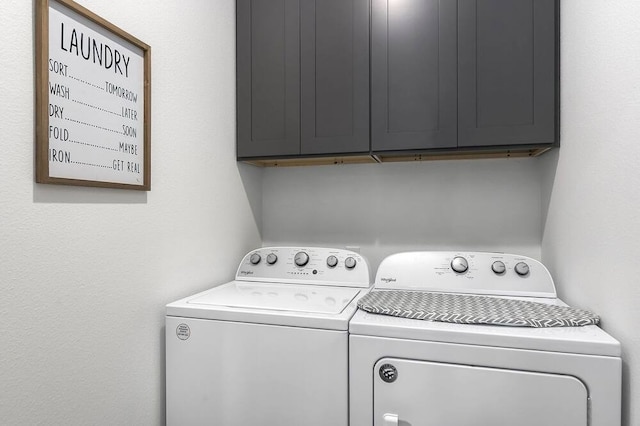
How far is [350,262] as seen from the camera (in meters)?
1.70

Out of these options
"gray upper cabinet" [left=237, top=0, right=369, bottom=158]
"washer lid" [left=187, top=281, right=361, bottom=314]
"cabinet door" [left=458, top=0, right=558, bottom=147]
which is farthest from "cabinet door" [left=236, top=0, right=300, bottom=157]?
"cabinet door" [left=458, top=0, right=558, bottom=147]

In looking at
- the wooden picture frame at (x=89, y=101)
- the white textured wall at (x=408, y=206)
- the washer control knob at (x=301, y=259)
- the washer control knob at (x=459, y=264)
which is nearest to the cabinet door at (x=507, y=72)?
the white textured wall at (x=408, y=206)

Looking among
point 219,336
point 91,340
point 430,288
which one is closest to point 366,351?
point 219,336

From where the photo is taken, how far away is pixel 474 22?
1.49 metres

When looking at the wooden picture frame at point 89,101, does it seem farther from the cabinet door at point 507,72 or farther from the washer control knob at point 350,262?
the cabinet door at point 507,72

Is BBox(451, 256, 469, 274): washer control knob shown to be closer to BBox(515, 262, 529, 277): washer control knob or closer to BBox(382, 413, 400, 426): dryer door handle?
BBox(515, 262, 529, 277): washer control knob

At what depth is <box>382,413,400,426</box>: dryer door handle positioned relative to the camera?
41.1 inches

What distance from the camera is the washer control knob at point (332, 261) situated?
67.5 inches

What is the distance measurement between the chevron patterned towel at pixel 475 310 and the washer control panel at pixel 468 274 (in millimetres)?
119

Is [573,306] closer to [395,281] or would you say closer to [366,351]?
[395,281]

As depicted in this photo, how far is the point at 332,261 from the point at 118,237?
2.92ft

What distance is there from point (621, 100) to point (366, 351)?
3.10 feet

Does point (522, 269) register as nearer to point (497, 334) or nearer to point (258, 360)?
point (497, 334)

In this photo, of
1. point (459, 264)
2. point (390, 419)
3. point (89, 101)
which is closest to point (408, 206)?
point (459, 264)
